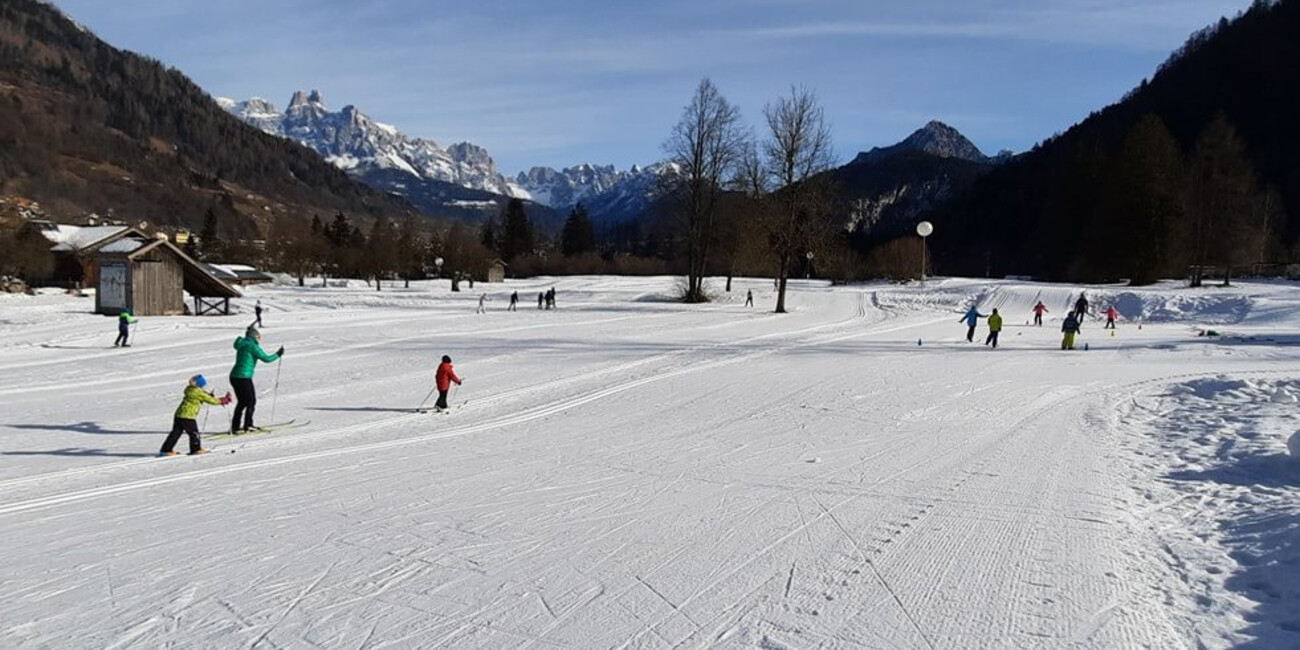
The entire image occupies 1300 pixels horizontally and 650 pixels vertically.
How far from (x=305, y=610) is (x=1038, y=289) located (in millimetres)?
51009

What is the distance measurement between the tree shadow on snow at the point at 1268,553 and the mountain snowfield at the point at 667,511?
30mm

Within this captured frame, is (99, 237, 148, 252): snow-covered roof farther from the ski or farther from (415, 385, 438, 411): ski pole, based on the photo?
the ski

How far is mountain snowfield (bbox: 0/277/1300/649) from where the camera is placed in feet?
18.1

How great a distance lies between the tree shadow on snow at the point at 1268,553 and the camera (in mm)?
5367

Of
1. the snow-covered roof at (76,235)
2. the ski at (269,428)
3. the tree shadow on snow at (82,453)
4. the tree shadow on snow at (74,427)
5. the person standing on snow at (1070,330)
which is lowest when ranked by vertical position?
the tree shadow on snow at (74,427)

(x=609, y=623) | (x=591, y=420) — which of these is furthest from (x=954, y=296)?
(x=609, y=623)

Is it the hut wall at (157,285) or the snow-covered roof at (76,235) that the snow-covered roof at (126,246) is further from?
the snow-covered roof at (76,235)

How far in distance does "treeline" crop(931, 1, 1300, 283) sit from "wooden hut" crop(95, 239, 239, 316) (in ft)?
187

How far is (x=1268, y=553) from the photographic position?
666cm

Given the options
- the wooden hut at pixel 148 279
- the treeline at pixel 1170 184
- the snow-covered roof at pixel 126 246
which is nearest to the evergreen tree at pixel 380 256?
the wooden hut at pixel 148 279

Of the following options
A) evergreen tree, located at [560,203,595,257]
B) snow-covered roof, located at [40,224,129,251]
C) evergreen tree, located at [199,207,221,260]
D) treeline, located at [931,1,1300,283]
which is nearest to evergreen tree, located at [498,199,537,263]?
evergreen tree, located at [560,203,595,257]

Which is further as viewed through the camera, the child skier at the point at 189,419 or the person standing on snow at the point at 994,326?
the person standing on snow at the point at 994,326

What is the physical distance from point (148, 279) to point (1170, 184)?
6309cm

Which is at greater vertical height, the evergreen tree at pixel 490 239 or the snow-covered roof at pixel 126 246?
the evergreen tree at pixel 490 239
